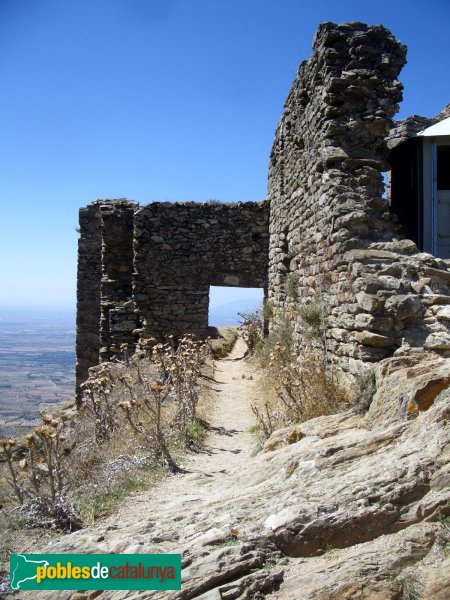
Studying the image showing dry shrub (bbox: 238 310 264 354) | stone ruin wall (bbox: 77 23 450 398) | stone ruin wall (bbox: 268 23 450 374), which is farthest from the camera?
dry shrub (bbox: 238 310 264 354)

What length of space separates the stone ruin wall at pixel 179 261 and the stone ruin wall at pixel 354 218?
400cm

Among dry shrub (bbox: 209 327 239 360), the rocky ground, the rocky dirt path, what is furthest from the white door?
dry shrub (bbox: 209 327 239 360)

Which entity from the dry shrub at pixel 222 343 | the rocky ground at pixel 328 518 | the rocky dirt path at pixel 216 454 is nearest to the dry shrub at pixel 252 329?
the dry shrub at pixel 222 343

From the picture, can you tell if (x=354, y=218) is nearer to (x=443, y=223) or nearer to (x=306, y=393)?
(x=443, y=223)

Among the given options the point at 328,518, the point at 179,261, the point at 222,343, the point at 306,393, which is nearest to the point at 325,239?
the point at 306,393

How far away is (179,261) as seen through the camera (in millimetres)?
12164

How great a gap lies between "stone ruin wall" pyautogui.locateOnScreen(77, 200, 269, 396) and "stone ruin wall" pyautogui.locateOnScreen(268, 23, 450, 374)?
13.1 ft

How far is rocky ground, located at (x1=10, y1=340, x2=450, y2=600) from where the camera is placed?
242 cm

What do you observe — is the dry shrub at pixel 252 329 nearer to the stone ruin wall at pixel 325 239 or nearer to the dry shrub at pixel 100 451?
the stone ruin wall at pixel 325 239

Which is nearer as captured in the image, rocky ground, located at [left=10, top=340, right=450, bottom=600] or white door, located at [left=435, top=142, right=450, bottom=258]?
rocky ground, located at [left=10, top=340, right=450, bottom=600]

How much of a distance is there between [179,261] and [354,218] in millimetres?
7042

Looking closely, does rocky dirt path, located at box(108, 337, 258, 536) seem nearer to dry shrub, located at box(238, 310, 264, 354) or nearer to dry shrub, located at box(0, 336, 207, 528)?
dry shrub, located at box(0, 336, 207, 528)

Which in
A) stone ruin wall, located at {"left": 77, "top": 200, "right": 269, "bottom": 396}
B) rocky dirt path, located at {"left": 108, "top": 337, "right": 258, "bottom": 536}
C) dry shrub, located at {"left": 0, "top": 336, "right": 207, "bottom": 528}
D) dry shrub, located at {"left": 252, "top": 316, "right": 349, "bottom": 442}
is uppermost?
stone ruin wall, located at {"left": 77, "top": 200, "right": 269, "bottom": 396}

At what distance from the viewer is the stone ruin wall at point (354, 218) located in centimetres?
475
